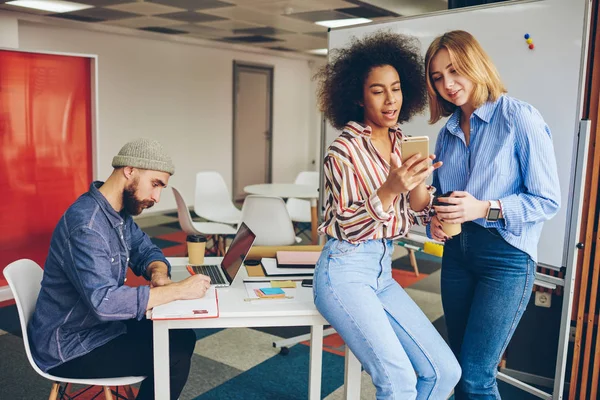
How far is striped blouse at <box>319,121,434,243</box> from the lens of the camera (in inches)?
64.6

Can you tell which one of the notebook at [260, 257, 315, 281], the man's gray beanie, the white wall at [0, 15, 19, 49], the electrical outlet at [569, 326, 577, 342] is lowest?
the electrical outlet at [569, 326, 577, 342]

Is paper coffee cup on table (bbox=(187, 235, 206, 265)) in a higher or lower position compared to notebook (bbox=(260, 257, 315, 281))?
higher

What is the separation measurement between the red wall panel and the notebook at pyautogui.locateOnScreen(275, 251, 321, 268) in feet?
10.3

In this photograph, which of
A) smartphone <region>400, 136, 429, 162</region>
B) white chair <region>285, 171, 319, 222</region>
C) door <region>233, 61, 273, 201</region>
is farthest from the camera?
door <region>233, 61, 273, 201</region>

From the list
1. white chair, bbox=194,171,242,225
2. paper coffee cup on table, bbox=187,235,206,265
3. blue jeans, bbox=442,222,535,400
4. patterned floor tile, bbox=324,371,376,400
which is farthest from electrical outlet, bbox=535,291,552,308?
white chair, bbox=194,171,242,225

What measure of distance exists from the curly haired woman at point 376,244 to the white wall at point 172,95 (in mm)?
5447

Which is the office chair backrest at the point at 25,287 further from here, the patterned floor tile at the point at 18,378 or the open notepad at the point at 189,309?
the patterned floor tile at the point at 18,378

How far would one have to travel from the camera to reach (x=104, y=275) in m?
1.80

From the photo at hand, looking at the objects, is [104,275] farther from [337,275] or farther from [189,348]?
[337,275]

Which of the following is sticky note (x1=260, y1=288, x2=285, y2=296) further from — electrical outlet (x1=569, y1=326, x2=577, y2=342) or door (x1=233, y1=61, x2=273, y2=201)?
door (x1=233, y1=61, x2=273, y2=201)

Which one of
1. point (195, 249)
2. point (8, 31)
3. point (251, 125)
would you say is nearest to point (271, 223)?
point (195, 249)

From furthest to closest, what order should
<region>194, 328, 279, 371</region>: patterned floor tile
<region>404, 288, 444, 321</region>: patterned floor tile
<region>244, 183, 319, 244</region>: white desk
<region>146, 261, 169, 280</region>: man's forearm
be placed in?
1. <region>244, 183, 319, 244</region>: white desk
2. <region>404, 288, 444, 321</region>: patterned floor tile
3. <region>194, 328, 279, 371</region>: patterned floor tile
4. <region>146, 261, 169, 280</region>: man's forearm

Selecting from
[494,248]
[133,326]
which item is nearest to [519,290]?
[494,248]

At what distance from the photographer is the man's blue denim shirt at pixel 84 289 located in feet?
5.85
